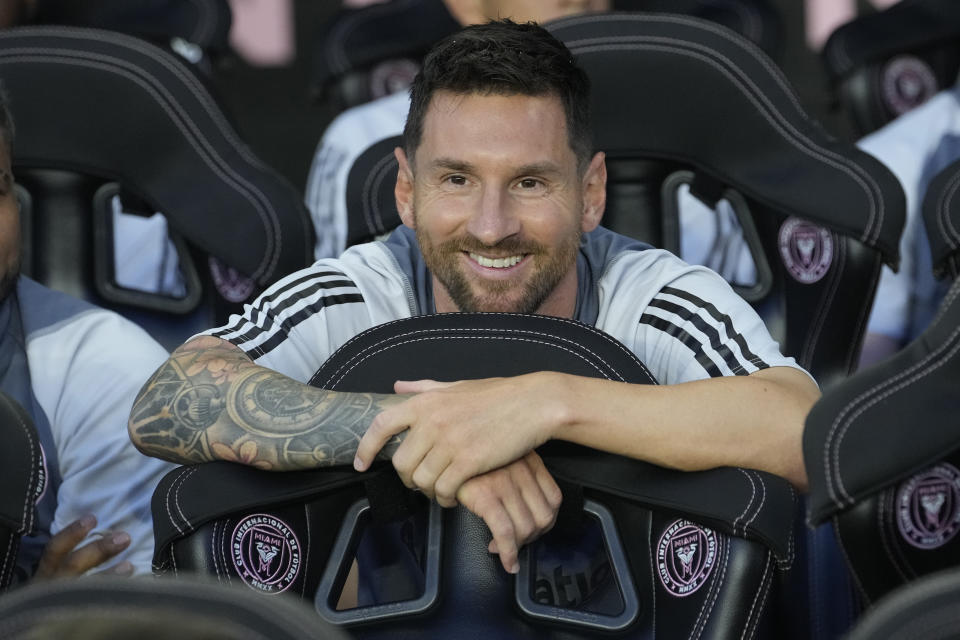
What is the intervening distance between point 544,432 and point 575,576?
14 centimetres

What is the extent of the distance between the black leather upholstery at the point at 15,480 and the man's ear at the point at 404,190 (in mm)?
627

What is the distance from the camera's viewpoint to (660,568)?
139 cm

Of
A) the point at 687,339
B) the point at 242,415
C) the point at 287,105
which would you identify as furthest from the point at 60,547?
the point at 287,105

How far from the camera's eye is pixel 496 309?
1.90 m

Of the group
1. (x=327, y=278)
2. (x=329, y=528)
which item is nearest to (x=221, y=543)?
(x=329, y=528)

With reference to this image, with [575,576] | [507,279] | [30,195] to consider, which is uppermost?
[30,195]

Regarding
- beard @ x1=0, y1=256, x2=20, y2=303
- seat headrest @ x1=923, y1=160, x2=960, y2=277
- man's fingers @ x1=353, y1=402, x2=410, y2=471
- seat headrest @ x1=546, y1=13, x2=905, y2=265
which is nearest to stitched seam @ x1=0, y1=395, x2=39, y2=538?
man's fingers @ x1=353, y1=402, x2=410, y2=471

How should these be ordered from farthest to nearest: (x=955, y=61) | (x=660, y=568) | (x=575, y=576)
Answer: (x=955, y=61) → (x=575, y=576) → (x=660, y=568)

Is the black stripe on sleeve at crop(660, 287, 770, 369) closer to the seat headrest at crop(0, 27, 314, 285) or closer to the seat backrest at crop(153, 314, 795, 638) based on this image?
the seat backrest at crop(153, 314, 795, 638)

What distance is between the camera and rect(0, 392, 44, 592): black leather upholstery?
54.6 inches

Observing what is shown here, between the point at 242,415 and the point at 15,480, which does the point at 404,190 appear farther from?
the point at 15,480

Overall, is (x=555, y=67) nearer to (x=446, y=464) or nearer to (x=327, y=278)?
(x=327, y=278)

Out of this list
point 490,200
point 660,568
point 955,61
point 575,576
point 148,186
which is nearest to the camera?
point 660,568

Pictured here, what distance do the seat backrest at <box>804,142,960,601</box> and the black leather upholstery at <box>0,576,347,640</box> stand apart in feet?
1.70
